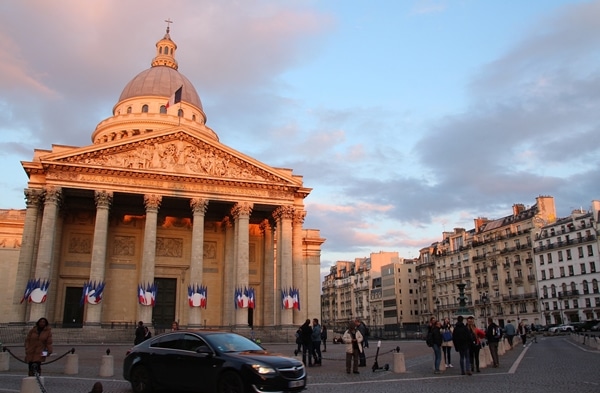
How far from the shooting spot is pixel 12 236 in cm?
4953

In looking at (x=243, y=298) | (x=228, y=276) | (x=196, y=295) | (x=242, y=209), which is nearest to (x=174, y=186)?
(x=242, y=209)

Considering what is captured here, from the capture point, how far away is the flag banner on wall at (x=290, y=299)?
137 ft

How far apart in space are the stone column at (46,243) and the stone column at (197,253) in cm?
985

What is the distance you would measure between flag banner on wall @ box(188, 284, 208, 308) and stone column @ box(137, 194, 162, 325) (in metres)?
2.90

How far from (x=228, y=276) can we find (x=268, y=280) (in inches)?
141

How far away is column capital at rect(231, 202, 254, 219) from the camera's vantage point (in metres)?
42.8

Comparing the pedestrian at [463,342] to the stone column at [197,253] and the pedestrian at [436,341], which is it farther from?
the stone column at [197,253]

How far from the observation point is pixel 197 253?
1612 inches

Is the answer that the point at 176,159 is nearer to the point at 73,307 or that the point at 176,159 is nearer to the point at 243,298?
the point at 243,298

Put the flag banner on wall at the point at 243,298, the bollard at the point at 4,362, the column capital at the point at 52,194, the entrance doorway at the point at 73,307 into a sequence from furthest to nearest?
the entrance doorway at the point at 73,307, the flag banner on wall at the point at 243,298, the column capital at the point at 52,194, the bollard at the point at 4,362

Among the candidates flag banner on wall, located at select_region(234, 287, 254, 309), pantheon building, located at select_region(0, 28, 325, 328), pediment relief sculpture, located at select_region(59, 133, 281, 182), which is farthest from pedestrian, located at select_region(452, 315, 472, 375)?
pediment relief sculpture, located at select_region(59, 133, 281, 182)

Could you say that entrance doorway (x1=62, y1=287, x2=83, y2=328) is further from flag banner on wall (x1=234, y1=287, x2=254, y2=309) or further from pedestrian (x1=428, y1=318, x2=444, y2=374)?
pedestrian (x1=428, y1=318, x2=444, y2=374)

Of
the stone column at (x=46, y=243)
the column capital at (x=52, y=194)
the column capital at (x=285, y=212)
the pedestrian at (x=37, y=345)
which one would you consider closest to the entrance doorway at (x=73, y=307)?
the stone column at (x=46, y=243)

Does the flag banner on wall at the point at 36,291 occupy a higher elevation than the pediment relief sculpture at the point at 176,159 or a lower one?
lower
